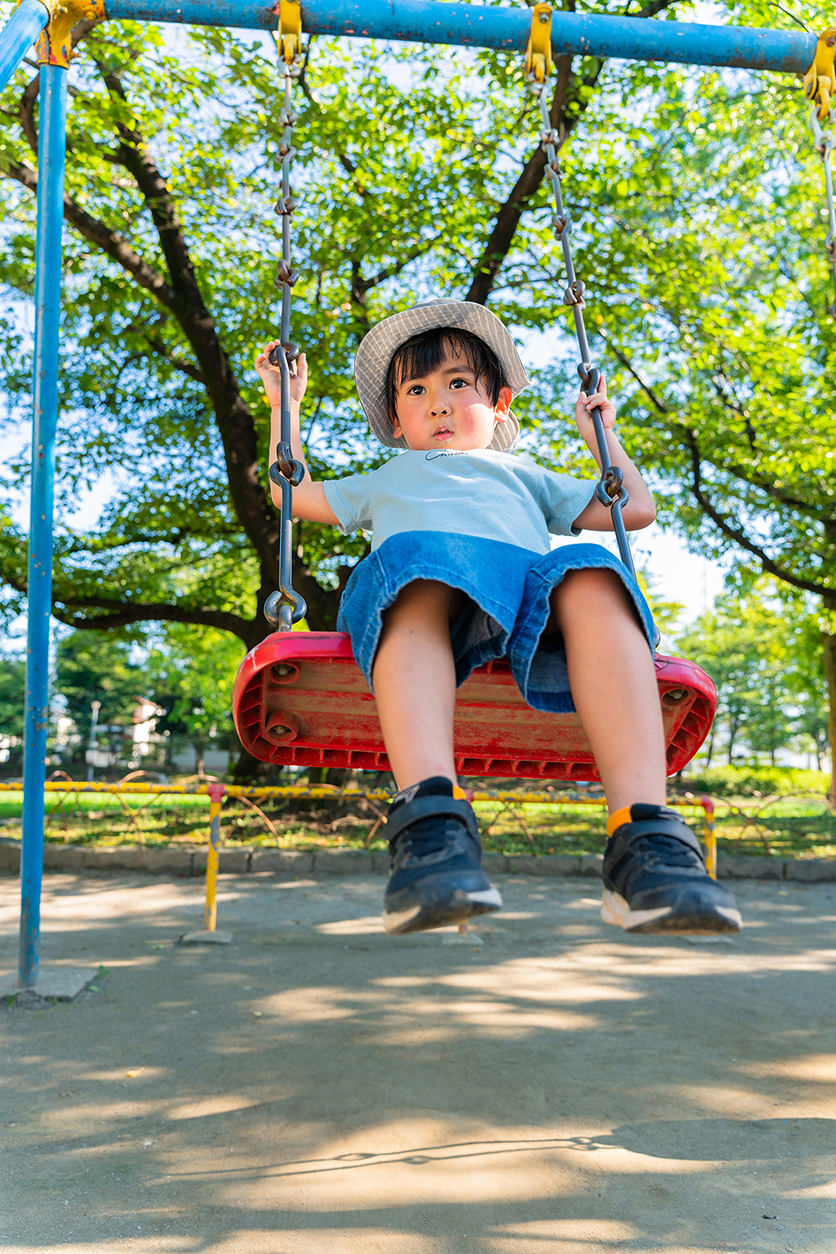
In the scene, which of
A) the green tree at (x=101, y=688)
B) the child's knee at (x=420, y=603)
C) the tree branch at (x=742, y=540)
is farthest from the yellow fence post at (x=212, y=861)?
the green tree at (x=101, y=688)

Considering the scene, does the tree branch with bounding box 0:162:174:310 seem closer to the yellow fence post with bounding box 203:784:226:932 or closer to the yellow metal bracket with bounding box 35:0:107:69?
the yellow metal bracket with bounding box 35:0:107:69

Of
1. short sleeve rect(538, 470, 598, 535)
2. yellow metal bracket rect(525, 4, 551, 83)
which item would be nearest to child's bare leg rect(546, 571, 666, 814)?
short sleeve rect(538, 470, 598, 535)

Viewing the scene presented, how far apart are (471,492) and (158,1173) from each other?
1905 millimetres

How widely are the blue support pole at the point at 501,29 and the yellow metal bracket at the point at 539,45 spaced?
0.07 metres

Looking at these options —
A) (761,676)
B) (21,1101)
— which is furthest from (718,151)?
(761,676)

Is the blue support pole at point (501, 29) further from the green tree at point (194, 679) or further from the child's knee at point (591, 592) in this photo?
the green tree at point (194, 679)

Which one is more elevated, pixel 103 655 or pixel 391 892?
pixel 103 655

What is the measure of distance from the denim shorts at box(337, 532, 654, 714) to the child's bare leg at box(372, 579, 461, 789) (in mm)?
41

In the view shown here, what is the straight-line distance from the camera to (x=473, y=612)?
1.74 m

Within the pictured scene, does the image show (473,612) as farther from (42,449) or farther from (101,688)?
(101,688)

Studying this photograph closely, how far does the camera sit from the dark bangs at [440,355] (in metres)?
2.12

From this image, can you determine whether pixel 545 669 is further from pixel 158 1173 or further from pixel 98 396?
pixel 98 396

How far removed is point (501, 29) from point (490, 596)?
2335mm

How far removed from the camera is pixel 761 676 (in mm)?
32125
